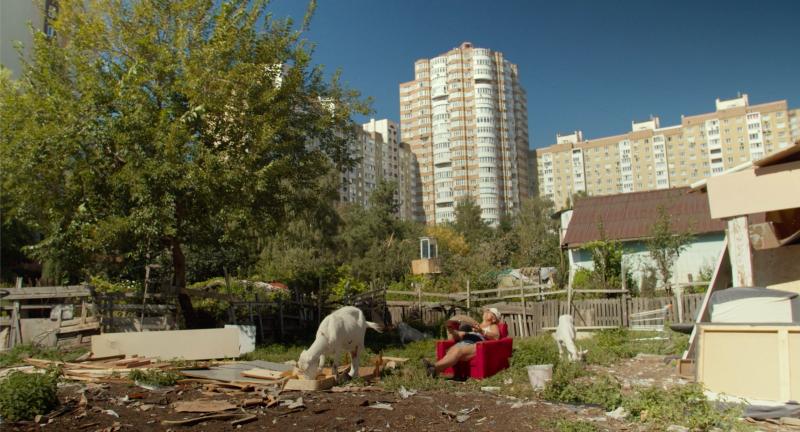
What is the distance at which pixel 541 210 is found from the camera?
6431cm

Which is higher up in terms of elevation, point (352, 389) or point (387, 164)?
point (387, 164)

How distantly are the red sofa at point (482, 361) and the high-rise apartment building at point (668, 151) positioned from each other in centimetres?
7470

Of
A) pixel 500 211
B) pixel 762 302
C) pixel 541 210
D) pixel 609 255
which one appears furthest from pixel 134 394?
pixel 500 211

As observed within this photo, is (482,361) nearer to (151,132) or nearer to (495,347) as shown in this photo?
(495,347)

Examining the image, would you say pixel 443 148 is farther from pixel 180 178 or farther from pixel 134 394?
pixel 134 394

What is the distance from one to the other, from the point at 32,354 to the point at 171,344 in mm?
2966

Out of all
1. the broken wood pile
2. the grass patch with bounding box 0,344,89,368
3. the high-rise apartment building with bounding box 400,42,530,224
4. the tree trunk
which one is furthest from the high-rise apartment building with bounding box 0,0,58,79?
the high-rise apartment building with bounding box 400,42,530,224

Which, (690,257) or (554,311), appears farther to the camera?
(690,257)

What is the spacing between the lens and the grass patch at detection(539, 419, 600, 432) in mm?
5794

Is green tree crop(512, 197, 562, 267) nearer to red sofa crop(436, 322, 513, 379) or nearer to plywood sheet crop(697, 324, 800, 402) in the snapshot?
red sofa crop(436, 322, 513, 379)

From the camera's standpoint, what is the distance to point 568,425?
5910mm

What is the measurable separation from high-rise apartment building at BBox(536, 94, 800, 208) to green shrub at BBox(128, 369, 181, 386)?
77.9 metres

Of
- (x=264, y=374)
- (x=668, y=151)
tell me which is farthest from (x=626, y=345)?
(x=668, y=151)

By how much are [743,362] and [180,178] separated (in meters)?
11.2
